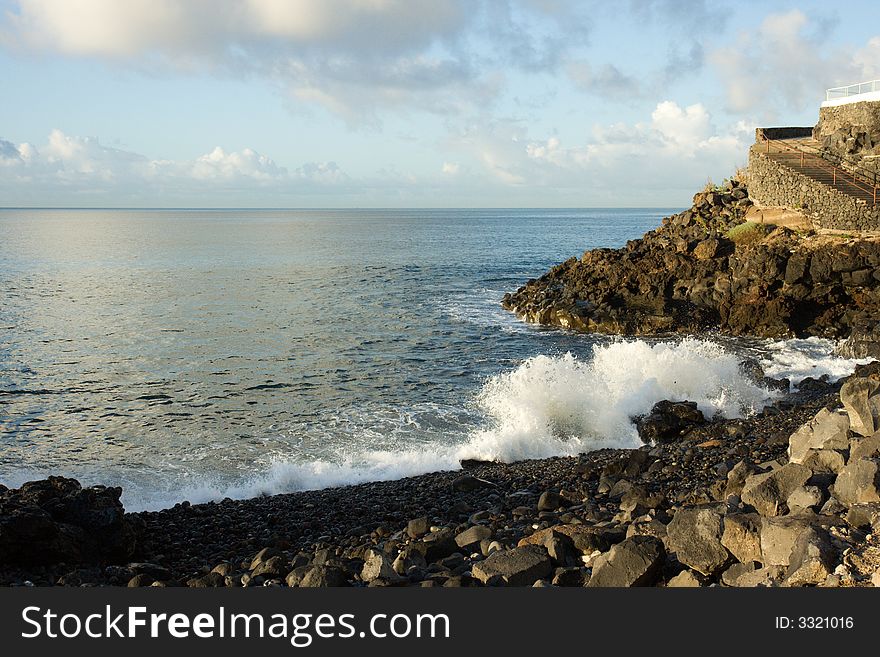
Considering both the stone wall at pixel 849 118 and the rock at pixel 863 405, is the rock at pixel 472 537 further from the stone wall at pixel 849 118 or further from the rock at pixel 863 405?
the stone wall at pixel 849 118

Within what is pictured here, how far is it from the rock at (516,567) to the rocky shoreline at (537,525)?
15 millimetres

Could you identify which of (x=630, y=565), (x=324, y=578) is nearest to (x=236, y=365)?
(x=324, y=578)

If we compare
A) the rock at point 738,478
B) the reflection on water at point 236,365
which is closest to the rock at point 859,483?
the rock at point 738,478

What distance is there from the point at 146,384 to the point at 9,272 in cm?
4215

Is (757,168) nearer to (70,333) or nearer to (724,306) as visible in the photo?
(724,306)

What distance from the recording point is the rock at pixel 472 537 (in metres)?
8.45

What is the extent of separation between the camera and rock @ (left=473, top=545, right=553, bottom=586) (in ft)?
22.9

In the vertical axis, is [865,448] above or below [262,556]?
above

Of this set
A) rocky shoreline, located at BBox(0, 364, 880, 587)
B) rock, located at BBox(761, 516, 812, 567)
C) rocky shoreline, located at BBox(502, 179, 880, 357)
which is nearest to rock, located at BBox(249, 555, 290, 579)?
rocky shoreline, located at BBox(0, 364, 880, 587)

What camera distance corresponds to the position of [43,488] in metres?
10.6

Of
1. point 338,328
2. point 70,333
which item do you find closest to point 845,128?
point 338,328

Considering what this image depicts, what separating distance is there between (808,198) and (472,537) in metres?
29.5

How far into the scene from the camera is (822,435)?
30.6 feet

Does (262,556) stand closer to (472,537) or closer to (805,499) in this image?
(472,537)
